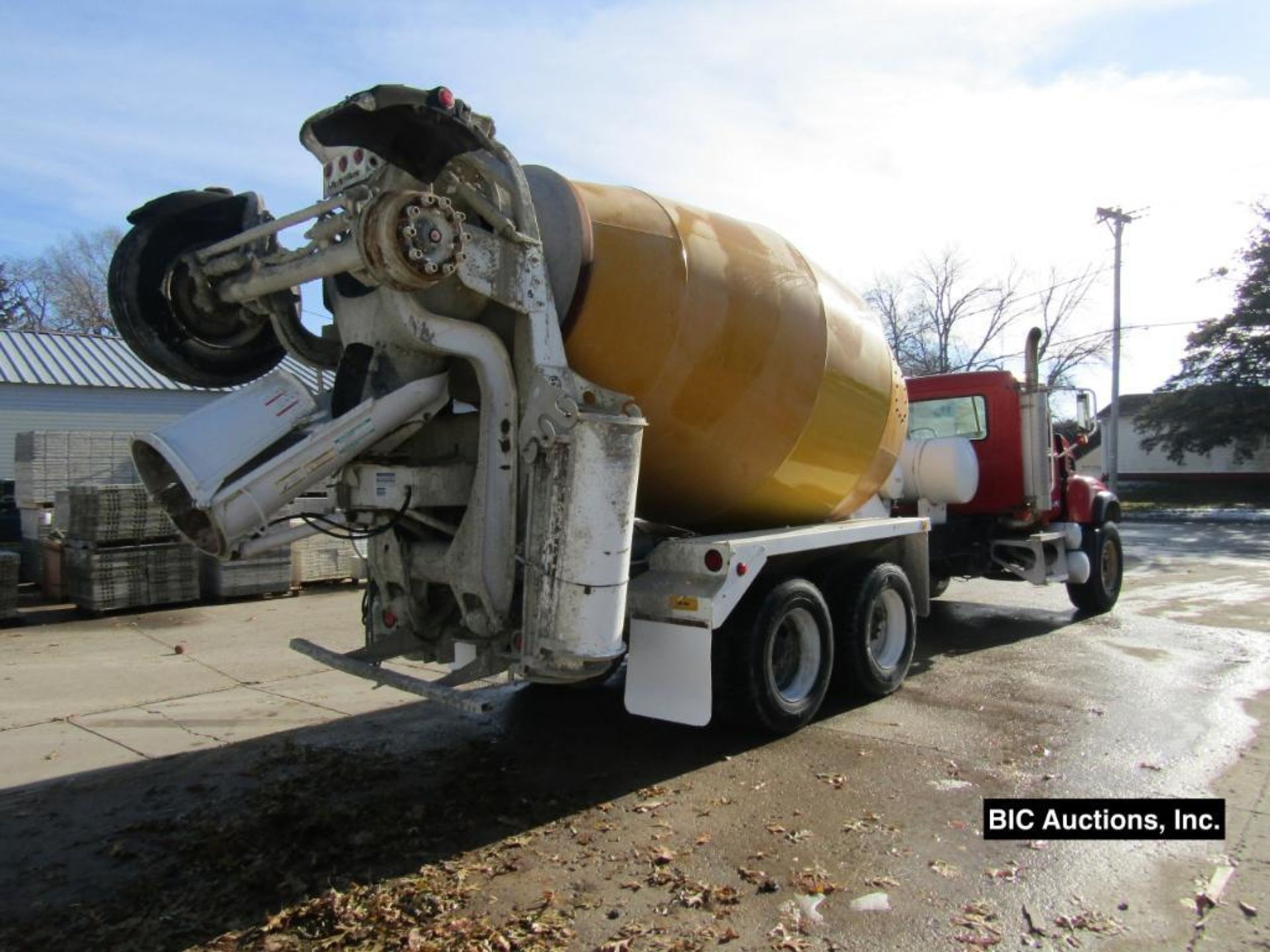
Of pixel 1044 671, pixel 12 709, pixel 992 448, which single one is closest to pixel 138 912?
pixel 12 709

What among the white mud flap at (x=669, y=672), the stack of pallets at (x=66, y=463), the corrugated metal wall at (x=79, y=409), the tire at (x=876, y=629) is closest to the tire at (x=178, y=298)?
the white mud flap at (x=669, y=672)

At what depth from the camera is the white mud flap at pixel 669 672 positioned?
5.16 meters

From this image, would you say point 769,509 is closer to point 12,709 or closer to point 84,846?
point 84,846

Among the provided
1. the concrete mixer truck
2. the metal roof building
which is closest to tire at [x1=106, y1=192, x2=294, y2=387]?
the concrete mixer truck

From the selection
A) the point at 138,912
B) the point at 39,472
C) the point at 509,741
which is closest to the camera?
the point at 138,912

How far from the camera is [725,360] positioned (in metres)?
5.63

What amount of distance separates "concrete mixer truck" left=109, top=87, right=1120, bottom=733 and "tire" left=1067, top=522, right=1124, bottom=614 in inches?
198

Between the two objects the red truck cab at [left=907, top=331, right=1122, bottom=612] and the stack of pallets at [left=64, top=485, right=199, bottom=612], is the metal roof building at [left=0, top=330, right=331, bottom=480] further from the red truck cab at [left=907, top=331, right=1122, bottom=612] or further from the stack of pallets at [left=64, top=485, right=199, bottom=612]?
the red truck cab at [left=907, top=331, right=1122, bottom=612]

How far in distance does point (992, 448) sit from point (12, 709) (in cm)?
934

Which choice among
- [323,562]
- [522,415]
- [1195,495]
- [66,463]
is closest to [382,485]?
[522,415]

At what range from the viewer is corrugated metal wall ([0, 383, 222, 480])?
1973 centimetres

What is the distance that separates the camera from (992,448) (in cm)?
1020

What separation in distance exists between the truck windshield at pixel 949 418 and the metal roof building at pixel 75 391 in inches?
511

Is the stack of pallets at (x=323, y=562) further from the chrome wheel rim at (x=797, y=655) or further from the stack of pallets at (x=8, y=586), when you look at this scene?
the chrome wheel rim at (x=797, y=655)
